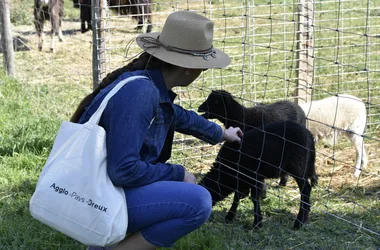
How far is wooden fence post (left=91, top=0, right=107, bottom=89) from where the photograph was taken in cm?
612

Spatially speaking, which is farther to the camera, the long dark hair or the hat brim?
the long dark hair

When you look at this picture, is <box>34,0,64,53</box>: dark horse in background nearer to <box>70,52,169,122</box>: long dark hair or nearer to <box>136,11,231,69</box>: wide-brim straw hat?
<box>70,52,169,122</box>: long dark hair

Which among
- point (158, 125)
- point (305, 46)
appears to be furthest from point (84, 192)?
point (305, 46)

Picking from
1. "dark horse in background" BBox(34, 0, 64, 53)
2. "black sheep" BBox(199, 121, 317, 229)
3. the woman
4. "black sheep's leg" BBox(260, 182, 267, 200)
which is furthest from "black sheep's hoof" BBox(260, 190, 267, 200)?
"dark horse in background" BBox(34, 0, 64, 53)

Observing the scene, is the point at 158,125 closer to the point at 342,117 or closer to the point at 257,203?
the point at 257,203

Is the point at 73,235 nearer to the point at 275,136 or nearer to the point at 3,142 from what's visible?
the point at 275,136

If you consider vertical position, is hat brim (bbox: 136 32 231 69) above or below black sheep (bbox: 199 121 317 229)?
above

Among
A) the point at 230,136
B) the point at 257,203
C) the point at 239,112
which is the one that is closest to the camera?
the point at 230,136

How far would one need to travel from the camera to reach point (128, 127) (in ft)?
9.82

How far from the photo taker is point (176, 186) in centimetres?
327

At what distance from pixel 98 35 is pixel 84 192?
3421 mm

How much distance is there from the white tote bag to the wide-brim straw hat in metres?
0.33

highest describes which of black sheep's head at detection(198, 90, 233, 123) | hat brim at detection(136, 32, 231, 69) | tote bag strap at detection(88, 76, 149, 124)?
hat brim at detection(136, 32, 231, 69)

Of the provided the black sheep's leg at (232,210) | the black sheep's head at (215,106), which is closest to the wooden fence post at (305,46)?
the black sheep's head at (215,106)
